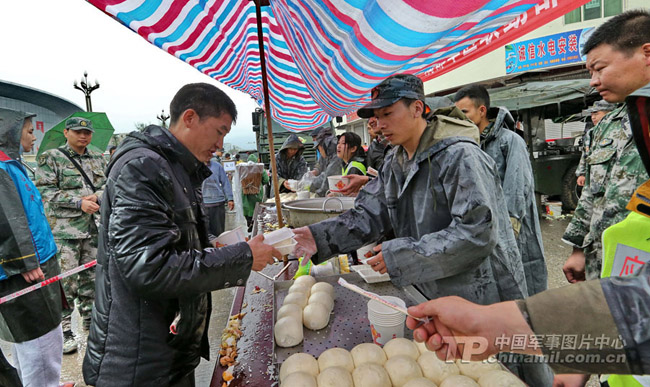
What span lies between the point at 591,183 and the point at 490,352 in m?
2.60

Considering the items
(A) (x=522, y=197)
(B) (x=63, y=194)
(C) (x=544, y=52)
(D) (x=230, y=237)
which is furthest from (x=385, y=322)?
(C) (x=544, y=52)

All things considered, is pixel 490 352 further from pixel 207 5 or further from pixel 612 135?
pixel 207 5

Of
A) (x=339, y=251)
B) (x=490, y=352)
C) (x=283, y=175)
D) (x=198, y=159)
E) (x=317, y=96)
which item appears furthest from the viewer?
(x=283, y=175)

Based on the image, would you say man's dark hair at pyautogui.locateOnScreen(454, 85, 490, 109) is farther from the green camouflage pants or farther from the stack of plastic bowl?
the green camouflage pants

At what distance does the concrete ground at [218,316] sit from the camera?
129 inches

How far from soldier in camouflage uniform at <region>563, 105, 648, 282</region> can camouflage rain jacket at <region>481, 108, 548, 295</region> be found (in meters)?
0.23

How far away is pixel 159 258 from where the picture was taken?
1.25 m

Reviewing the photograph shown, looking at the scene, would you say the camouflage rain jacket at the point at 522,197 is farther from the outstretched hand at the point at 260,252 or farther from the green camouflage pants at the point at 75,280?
the green camouflage pants at the point at 75,280

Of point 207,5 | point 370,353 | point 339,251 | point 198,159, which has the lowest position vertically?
point 370,353

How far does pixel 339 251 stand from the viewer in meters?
2.09

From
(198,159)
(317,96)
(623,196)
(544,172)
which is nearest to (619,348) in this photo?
(198,159)

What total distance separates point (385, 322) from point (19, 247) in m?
2.82

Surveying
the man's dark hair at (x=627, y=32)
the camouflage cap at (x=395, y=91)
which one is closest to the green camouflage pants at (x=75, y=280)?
the camouflage cap at (x=395, y=91)

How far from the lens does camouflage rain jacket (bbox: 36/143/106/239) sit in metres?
3.93
